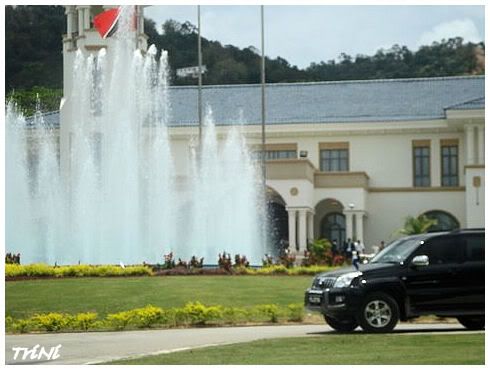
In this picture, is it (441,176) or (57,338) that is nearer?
(57,338)

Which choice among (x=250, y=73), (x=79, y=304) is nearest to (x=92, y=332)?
(x=79, y=304)

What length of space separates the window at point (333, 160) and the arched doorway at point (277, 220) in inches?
49.6

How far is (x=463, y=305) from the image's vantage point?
16.2 metres

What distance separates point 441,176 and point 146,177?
19.9ft

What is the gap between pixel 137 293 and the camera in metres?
18.9

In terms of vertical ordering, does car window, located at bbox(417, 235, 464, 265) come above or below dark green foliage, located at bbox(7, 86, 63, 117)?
below

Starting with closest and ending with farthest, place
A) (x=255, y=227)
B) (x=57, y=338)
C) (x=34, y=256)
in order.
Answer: (x=57, y=338) < (x=34, y=256) < (x=255, y=227)

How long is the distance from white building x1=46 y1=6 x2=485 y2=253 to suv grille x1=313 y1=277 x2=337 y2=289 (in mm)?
5867

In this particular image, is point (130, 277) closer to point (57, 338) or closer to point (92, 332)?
point (92, 332)

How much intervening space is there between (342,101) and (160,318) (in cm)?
931

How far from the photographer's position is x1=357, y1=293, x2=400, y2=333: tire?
1600cm

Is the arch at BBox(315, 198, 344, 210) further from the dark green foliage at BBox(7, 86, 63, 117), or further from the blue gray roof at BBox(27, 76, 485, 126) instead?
the dark green foliage at BBox(7, 86, 63, 117)

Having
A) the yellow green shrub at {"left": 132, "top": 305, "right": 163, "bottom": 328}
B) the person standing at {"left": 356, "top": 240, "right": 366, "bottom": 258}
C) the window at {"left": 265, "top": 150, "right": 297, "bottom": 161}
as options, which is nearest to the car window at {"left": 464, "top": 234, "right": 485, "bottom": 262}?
the yellow green shrub at {"left": 132, "top": 305, "right": 163, "bottom": 328}

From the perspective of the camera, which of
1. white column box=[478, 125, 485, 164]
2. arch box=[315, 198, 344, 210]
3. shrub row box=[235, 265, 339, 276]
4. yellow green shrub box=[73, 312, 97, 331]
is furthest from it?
arch box=[315, 198, 344, 210]
